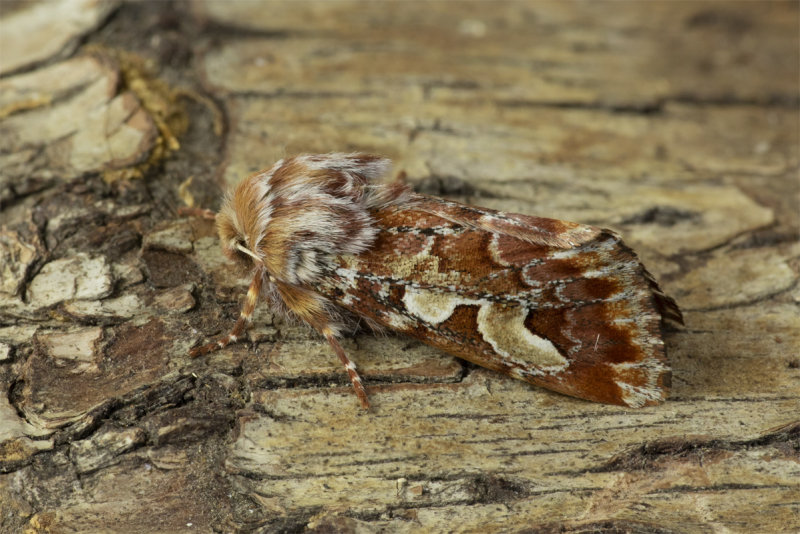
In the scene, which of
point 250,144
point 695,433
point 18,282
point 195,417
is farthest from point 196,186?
point 695,433

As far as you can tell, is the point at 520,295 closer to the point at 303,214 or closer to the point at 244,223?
the point at 303,214

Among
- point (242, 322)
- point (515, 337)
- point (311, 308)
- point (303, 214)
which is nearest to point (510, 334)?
point (515, 337)

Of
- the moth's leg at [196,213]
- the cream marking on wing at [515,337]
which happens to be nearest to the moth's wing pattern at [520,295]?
the cream marking on wing at [515,337]

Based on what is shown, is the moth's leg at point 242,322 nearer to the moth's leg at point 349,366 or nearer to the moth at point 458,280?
the moth at point 458,280

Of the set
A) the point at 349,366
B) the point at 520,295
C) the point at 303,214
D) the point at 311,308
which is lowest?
the point at 349,366

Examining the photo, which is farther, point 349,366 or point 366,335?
point 366,335
